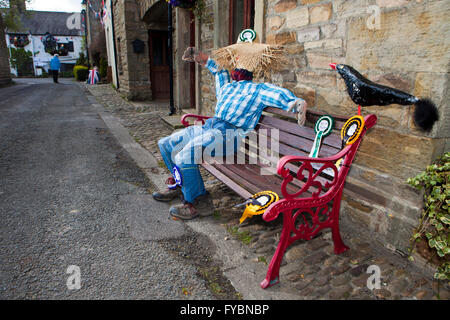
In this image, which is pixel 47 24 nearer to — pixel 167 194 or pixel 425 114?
pixel 167 194

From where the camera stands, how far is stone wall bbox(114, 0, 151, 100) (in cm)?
1016

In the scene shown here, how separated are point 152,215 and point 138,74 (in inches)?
357

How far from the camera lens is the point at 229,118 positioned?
2.88 meters

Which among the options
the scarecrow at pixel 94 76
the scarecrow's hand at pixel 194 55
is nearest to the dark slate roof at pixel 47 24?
the scarecrow at pixel 94 76

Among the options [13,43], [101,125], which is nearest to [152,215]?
[101,125]

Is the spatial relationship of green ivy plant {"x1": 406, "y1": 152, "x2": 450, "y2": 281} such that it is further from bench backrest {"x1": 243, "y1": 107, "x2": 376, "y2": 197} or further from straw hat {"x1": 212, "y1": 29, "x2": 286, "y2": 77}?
straw hat {"x1": 212, "y1": 29, "x2": 286, "y2": 77}

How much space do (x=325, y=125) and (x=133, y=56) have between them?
985 centimetres

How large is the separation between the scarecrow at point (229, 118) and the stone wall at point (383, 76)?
398 mm

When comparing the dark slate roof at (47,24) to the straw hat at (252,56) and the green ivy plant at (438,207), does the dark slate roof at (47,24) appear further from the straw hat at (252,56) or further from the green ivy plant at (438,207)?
the green ivy plant at (438,207)

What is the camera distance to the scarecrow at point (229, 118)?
2730mm

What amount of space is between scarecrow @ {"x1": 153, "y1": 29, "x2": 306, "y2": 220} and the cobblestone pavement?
342 mm

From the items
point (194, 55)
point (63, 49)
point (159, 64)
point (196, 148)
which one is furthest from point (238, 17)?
point (63, 49)

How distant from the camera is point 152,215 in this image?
9.44ft
